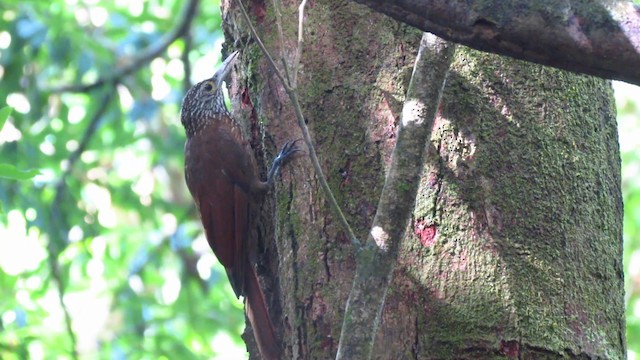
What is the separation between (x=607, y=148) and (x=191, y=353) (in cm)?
619

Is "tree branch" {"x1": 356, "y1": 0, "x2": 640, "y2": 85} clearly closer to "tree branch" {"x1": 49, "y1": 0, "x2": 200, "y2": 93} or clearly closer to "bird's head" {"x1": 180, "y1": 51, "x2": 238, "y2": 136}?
"bird's head" {"x1": 180, "y1": 51, "x2": 238, "y2": 136}

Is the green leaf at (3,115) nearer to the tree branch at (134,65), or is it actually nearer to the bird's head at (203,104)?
the bird's head at (203,104)

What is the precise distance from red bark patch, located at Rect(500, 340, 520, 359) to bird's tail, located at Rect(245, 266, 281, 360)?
0.92m

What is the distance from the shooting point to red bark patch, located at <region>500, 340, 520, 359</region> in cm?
249

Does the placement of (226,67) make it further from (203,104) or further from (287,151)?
(287,151)

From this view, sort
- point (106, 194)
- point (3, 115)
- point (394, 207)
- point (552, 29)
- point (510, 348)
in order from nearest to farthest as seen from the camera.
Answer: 1. point (552, 29)
2. point (394, 207)
3. point (510, 348)
4. point (3, 115)
5. point (106, 194)

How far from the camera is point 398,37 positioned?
2982mm

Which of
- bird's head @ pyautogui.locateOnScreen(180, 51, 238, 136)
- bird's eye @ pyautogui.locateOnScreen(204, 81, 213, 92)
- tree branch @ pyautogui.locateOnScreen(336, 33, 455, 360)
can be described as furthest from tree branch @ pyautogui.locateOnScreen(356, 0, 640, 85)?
bird's eye @ pyautogui.locateOnScreen(204, 81, 213, 92)

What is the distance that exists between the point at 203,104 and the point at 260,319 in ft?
6.76

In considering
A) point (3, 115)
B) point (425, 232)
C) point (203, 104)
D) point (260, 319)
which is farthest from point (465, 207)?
point (203, 104)

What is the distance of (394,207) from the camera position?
2.29 metres

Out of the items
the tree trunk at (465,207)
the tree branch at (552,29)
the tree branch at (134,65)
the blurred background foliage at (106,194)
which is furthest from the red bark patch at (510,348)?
the tree branch at (134,65)

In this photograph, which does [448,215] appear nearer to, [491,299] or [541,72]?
[491,299]

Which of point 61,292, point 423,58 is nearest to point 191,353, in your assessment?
point 61,292
